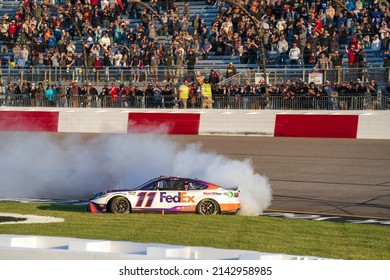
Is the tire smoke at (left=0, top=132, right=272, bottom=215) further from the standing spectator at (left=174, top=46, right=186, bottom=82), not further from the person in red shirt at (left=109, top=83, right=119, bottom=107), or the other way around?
the standing spectator at (left=174, top=46, right=186, bottom=82)

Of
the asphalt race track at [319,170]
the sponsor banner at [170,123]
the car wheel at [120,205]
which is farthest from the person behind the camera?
the sponsor banner at [170,123]

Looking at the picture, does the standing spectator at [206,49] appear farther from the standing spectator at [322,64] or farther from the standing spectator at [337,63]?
the standing spectator at [337,63]

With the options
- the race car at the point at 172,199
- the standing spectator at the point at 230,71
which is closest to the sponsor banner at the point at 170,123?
the standing spectator at the point at 230,71

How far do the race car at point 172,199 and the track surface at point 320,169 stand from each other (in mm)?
1536

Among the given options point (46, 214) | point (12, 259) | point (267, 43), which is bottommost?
point (46, 214)

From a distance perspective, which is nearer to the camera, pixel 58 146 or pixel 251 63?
pixel 58 146

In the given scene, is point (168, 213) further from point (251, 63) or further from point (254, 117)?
point (251, 63)

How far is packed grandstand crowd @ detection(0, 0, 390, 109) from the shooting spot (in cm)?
3170

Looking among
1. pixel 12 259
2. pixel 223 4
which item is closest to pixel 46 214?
pixel 12 259

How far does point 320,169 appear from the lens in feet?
79.0

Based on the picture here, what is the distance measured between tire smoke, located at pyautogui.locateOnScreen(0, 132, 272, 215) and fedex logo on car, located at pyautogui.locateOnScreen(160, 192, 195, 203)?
109 centimetres

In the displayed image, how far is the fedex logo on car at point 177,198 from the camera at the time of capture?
63.1 ft

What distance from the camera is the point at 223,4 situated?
39250 mm

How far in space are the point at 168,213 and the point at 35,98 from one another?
637 inches
